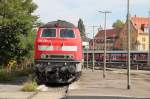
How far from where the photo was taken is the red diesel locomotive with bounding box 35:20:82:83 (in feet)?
92.5

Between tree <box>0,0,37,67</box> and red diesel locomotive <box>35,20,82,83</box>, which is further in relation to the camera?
tree <box>0,0,37,67</box>

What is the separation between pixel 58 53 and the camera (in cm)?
2855

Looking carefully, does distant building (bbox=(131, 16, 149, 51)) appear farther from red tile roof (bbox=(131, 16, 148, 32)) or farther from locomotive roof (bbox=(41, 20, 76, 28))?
locomotive roof (bbox=(41, 20, 76, 28))

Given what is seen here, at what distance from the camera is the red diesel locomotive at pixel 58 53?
2820cm

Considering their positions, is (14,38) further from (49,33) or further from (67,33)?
(67,33)

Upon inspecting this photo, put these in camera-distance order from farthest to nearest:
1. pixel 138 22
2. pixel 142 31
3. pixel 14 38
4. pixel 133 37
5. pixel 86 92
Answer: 1. pixel 138 22
2. pixel 142 31
3. pixel 133 37
4. pixel 14 38
5. pixel 86 92

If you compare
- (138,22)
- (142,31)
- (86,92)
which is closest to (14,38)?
(86,92)

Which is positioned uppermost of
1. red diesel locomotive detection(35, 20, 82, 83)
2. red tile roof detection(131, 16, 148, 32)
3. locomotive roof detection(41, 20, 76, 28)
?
red tile roof detection(131, 16, 148, 32)

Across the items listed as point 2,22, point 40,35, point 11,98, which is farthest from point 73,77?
point 2,22

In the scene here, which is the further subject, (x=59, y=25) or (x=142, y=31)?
(x=142, y=31)

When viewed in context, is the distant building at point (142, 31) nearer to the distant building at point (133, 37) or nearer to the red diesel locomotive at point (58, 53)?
the distant building at point (133, 37)

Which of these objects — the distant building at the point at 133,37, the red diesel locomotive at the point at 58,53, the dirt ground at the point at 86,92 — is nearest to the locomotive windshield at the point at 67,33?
the red diesel locomotive at the point at 58,53

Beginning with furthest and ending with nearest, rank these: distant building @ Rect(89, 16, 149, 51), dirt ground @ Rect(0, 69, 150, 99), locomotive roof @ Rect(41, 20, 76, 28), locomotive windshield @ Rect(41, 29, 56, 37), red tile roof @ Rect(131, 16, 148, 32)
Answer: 1. red tile roof @ Rect(131, 16, 148, 32)
2. distant building @ Rect(89, 16, 149, 51)
3. locomotive roof @ Rect(41, 20, 76, 28)
4. locomotive windshield @ Rect(41, 29, 56, 37)
5. dirt ground @ Rect(0, 69, 150, 99)

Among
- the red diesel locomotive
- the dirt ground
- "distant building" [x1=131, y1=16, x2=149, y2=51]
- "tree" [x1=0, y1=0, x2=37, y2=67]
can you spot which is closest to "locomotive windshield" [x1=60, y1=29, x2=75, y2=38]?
the red diesel locomotive
